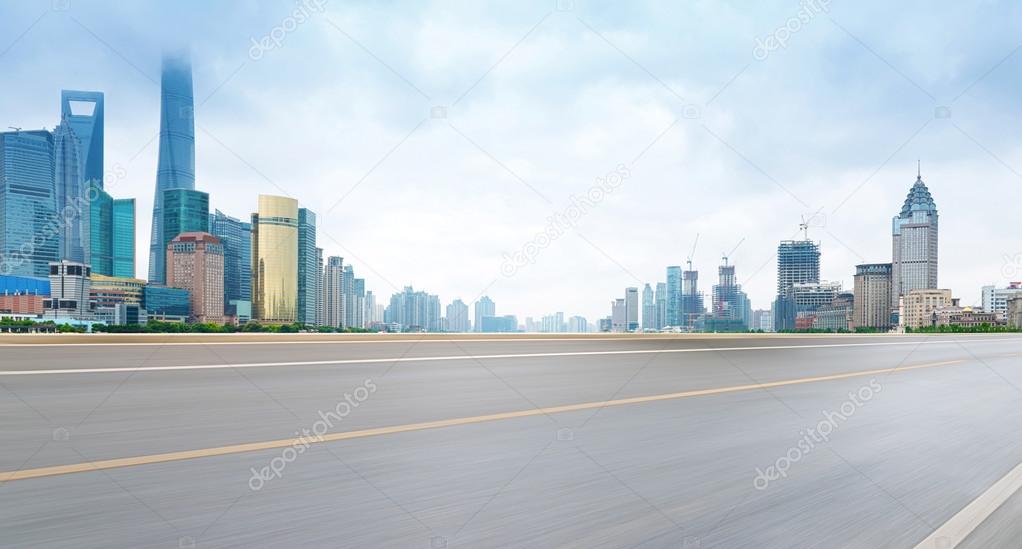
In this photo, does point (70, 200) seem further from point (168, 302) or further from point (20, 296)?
point (168, 302)

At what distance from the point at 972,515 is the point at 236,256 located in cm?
17110

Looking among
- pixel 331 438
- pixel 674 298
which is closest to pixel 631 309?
pixel 674 298

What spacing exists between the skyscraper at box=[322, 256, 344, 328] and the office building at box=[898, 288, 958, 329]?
129217mm

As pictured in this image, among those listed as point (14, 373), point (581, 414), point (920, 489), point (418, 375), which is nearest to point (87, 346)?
point (14, 373)

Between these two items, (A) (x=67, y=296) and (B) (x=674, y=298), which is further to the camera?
(B) (x=674, y=298)

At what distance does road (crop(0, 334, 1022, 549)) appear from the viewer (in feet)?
9.39

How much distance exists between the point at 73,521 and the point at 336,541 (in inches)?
47.2

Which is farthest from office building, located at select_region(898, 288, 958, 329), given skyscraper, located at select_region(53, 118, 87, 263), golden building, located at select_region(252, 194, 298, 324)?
skyscraper, located at select_region(53, 118, 87, 263)

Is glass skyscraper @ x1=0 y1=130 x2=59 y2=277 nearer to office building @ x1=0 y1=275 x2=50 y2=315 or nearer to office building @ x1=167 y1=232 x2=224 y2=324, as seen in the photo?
office building @ x1=167 y1=232 x2=224 y2=324

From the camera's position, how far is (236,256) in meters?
159

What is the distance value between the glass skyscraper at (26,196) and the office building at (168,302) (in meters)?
50.2

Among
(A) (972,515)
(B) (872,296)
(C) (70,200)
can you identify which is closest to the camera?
(A) (972,515)

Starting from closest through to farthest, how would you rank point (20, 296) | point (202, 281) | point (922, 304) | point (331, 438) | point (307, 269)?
1. point (331, 438)
2. point (20, 296)
3. point (307, 269)
4. point (202, 281)
5. point (922, 304)

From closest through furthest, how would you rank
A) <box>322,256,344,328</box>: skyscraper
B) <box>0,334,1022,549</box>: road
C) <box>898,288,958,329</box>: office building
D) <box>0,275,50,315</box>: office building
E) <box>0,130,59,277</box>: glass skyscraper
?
<box>0,334,1022,549</box>: road, <box>0,275,50,315</box>: office building, <box>322,256,344,328</box>: skyscraper, <box>0,130,59,277</box>: glass skyscraper, <box>898,288,958,329</box>: office building
